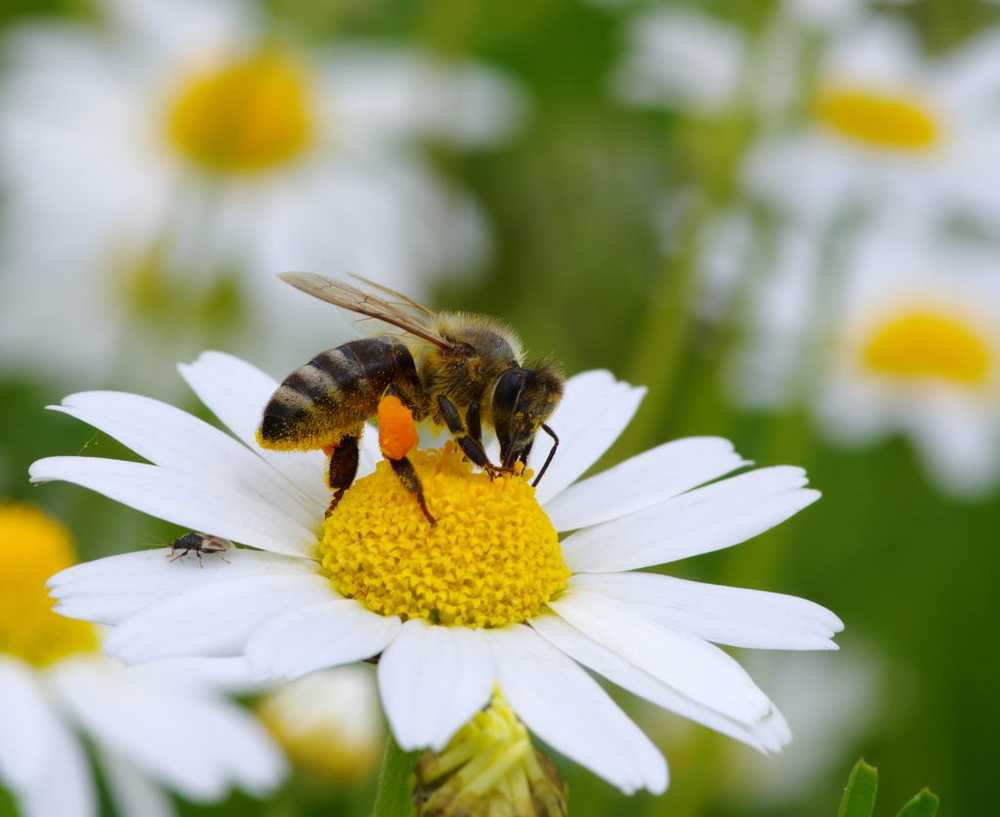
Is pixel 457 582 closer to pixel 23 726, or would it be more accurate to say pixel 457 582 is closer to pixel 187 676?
pixel 23 726

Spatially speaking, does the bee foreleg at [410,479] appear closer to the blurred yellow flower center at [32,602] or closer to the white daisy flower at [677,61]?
the blurred yellow flower center at [32,602]

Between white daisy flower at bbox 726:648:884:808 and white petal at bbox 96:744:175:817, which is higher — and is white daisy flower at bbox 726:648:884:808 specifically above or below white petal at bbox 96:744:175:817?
below

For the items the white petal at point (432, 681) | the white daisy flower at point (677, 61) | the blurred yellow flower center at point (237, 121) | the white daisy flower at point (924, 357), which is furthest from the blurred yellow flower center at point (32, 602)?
the blurred yellow flower center at point (237, 121)

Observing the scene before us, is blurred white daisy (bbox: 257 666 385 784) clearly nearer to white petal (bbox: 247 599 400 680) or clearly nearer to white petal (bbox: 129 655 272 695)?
white petal (bbox: 129 655 272 695)

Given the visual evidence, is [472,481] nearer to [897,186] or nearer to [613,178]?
[897,186]

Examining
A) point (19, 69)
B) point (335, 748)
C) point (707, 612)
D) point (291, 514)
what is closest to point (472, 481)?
point (291, 514)

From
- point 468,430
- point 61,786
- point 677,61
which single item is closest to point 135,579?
point 468,430

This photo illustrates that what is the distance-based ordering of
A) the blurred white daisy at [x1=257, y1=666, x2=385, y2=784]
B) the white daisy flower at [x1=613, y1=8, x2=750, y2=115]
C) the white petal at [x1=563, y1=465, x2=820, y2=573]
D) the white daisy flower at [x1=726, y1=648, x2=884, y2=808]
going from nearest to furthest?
the white petal at [x1=563, y1=465, x2=820, y2=573] → the blurred white daisy at [x1=257, y1=666, x2=385, y2=784] → the white daisy flower at [x1=726, y1=648, x2=884, y2=808] → the white daisy flower at [x1=613, y1=8, x2=750, y2=115]

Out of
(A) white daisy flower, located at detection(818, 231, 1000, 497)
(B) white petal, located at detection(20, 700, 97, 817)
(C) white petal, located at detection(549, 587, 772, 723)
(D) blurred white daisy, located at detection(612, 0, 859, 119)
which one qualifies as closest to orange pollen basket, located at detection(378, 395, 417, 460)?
(C) white petal, located at detection(549, 587, 772, 723)
